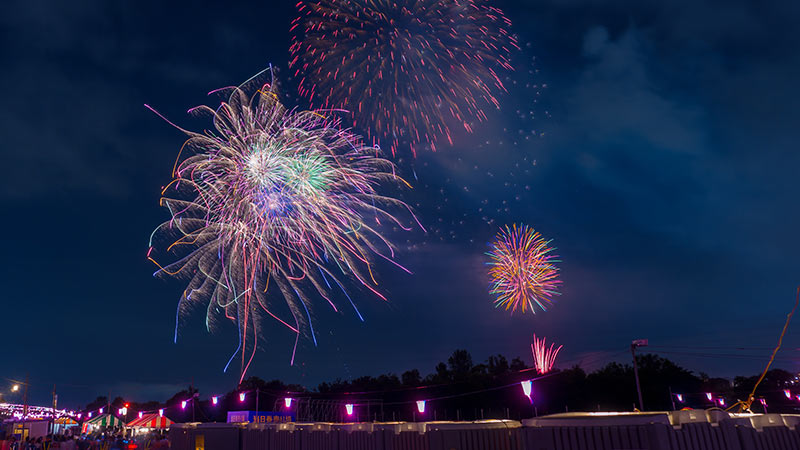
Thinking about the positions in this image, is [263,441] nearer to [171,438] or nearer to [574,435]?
[171,438]

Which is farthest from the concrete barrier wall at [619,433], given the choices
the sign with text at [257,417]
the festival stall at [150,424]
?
the festival stall at [150,424]

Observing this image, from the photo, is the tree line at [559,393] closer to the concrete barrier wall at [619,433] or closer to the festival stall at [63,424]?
the festival stall at [63,424]

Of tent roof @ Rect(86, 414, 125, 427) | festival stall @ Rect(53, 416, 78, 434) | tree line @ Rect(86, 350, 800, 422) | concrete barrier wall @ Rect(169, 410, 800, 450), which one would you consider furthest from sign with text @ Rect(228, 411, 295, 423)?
festival stall @ Rect(53, 416, 78, 434)

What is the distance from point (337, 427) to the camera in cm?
1414

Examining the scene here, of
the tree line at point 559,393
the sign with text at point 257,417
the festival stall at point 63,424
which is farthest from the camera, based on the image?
the festival stall at point 63,424

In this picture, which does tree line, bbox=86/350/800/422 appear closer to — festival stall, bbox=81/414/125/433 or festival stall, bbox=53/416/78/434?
festival stall, bbox=81/414/125/433

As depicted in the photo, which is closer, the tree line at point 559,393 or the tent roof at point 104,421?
the tree line at point 559,393

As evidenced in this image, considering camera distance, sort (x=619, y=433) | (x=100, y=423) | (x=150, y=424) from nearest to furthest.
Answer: (x=619, y=433)
(x=150, y=424)
(x=100, y=423)

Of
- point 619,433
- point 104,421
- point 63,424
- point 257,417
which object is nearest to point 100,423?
point 104,421

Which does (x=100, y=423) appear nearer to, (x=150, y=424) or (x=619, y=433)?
(x=150, y=424)

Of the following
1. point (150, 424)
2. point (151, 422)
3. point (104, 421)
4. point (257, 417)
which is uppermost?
point (257, 417)

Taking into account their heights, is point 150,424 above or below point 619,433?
below

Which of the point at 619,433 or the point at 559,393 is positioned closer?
the point at 619,433

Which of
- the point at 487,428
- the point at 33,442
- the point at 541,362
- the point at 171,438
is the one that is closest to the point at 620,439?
the point at 487,428
